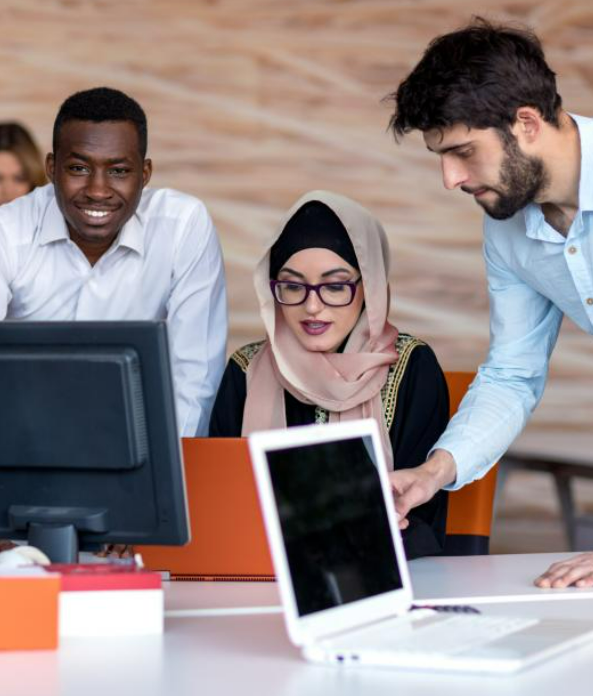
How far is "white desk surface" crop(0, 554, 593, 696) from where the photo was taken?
1420 mm

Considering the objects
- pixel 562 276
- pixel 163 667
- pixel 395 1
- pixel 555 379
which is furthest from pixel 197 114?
pixel 163 667

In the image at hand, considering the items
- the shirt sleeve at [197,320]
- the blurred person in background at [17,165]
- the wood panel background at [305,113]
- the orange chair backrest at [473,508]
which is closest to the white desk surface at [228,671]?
the orange chair backrest at [473,508]

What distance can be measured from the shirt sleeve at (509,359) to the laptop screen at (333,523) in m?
0.73

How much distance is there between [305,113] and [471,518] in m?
3.14

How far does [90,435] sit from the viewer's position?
1776 mm

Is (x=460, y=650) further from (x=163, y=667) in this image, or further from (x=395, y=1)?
(x=395, y=1)

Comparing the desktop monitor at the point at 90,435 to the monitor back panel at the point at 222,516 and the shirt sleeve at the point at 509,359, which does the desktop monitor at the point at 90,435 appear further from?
the shirt sleeve at the point at 509,359

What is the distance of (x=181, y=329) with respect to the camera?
9.52 feet

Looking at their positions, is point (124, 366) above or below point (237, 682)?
above

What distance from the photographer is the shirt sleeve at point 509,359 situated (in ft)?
7.95

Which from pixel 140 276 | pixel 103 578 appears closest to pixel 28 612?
pixel 103 578

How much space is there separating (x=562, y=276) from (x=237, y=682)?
4.08 ft

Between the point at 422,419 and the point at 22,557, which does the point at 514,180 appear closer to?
the point at 422,419

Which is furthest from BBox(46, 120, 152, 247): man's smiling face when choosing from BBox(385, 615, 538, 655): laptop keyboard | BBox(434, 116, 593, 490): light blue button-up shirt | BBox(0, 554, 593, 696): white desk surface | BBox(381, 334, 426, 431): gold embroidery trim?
BBox(385, 615, 538, 655): laptop keyboard
